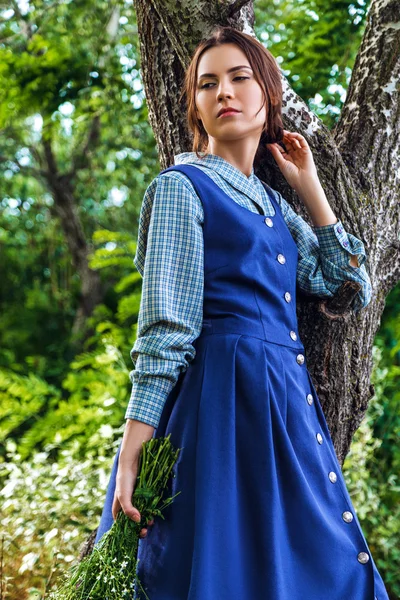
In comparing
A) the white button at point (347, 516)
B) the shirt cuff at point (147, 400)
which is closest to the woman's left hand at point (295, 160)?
the shirt cuff at point (147, 400)

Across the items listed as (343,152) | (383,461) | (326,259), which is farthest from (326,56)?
(383,461)

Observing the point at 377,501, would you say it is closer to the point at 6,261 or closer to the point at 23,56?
the point at 23,56

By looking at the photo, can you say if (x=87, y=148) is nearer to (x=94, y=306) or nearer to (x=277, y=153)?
(x=94, y=306)

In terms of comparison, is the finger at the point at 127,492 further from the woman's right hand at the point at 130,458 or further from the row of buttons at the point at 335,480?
the row of buttons at the point at 335,480

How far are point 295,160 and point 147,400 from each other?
2.92 feet

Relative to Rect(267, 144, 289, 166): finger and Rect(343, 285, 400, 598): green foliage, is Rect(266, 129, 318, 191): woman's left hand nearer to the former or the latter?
Rect(267, 144, 289, 166): finger

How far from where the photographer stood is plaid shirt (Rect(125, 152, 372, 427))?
171 cm

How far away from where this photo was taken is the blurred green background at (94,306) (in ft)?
11.2

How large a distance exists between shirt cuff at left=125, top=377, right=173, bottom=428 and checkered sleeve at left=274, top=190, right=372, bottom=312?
0.59 meters

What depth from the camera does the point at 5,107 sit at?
436cm

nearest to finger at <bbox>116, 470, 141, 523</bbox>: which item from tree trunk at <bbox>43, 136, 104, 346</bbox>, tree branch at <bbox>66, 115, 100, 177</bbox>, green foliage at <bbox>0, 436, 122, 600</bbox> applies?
green foliage at <bbox>0, 436, 122, 600</bbox>

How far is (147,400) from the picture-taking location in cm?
171

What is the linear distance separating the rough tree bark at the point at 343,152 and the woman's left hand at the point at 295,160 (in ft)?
0.20

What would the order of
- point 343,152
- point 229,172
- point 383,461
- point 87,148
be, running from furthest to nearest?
point 87,148
point 383,461
point 343,152
point 229,172
